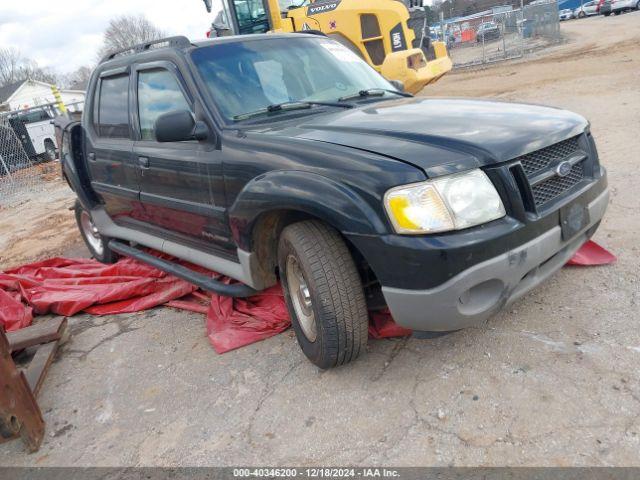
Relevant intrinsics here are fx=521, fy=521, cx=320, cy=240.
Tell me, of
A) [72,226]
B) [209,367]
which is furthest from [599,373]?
[72,226]

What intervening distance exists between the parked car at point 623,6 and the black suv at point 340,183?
40.8 metres

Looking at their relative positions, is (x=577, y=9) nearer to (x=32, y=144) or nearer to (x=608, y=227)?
(x=32, y=144)

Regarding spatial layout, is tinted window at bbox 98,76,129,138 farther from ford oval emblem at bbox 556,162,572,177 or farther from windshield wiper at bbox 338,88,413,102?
ford oval emblem at bbox 556,162,572,177

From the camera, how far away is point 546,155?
2.63 m

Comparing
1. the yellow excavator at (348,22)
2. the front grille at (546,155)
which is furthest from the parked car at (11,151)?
the front grille at (546,155)

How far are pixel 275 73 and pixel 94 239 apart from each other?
328 cm

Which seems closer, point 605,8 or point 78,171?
point 78,171

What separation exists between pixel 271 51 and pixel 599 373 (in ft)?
9.41

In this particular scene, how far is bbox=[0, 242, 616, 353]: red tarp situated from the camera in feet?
11.6

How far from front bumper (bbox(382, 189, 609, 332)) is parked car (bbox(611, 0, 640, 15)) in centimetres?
4208

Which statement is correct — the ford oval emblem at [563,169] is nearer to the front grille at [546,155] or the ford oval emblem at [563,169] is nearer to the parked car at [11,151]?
the front grille at [546,155]

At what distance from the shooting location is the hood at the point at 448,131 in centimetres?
239

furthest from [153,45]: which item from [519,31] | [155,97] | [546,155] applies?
[519,31]

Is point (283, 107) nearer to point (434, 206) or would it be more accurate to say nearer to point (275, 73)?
point (275, 73)
